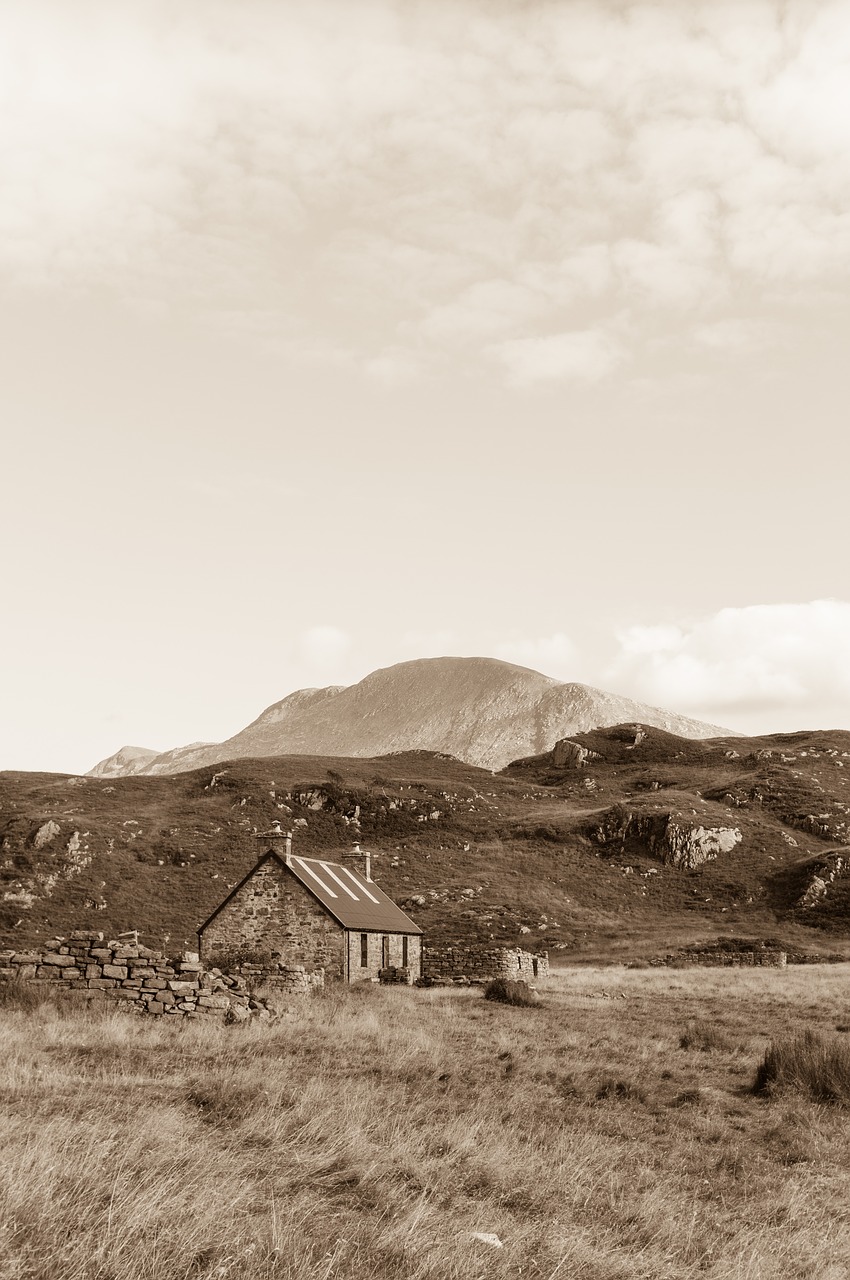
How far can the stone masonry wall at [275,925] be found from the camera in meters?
35.4

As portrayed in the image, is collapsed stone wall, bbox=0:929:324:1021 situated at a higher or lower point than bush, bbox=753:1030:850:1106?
higher

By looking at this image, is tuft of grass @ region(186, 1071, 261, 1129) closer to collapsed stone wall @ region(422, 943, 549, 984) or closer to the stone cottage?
the stone cottage

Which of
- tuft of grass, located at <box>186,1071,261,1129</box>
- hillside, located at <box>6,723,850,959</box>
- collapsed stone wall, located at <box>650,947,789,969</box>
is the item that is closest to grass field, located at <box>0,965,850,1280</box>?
tuft of grass, located at <box>186,1071,261,1129</box>

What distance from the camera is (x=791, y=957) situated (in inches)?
2092

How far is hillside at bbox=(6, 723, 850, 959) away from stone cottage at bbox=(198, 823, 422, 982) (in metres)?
28.2

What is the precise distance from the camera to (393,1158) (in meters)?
8.26

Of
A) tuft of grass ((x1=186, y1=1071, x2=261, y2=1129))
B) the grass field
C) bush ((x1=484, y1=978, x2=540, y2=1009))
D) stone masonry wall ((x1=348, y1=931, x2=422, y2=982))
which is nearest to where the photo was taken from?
the grass field

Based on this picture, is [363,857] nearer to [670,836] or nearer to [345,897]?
[345,897]

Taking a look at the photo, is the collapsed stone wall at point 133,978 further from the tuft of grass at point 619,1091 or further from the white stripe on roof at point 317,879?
the white stripe on roof at point 317,879

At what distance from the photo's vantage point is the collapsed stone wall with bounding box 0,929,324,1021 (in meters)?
17.6

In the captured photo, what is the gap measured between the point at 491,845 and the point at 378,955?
2269 inches

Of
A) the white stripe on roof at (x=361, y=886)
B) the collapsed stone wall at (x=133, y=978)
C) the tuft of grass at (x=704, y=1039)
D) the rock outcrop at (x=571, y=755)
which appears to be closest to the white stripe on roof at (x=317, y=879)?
the white stripe on roof at (x=361, y=886)

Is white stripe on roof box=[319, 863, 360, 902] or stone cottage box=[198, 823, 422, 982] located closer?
stone cottage box=[198, 823, 422, 982]

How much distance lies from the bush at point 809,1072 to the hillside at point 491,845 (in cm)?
4729
